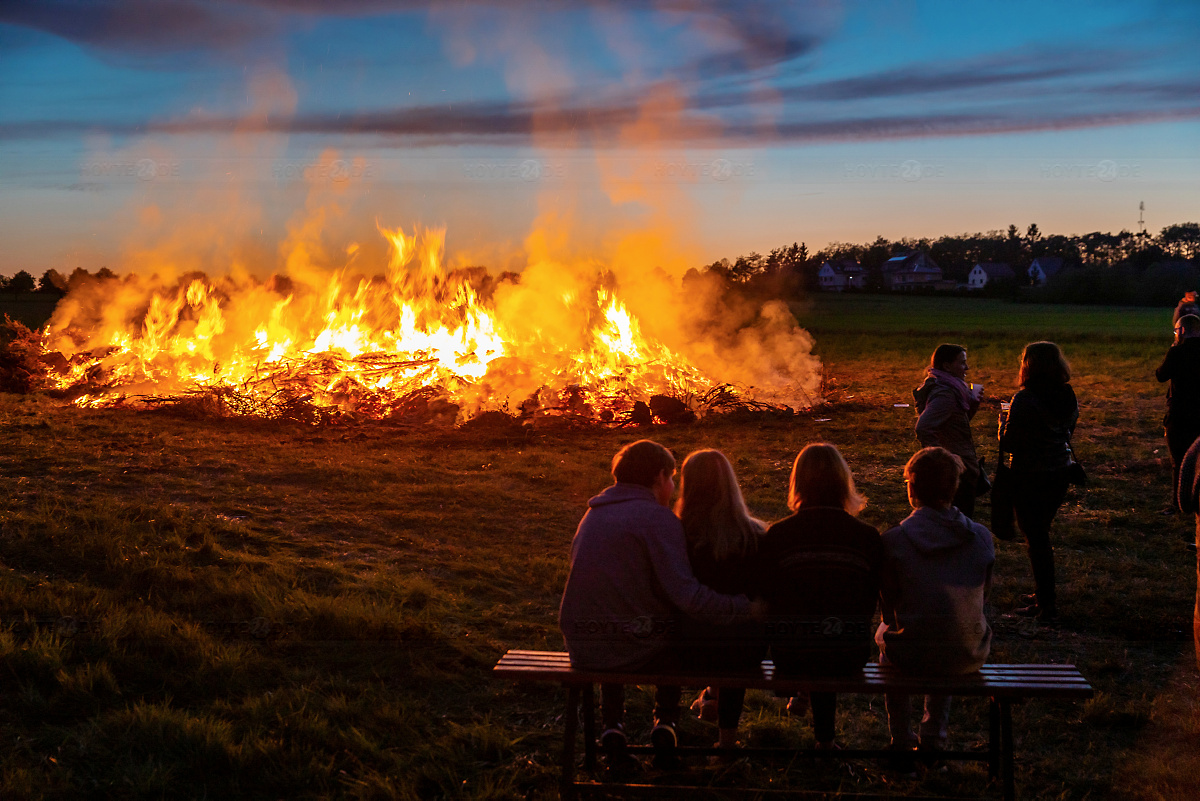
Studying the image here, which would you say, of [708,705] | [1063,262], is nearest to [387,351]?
[708,705]

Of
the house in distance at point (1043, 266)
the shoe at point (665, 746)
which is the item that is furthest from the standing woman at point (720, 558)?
the house in distance at point (1043, 266)

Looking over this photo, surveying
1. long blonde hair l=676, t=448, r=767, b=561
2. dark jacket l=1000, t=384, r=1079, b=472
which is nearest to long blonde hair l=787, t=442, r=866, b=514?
long blonde hair l=676, t=448, r=767, b=561

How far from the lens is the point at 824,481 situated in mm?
3768

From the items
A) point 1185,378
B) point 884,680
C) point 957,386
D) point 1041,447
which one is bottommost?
point 884,680

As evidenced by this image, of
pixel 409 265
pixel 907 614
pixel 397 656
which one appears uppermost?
pixel 409 265

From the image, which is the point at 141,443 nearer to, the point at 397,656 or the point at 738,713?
the point at 397,656

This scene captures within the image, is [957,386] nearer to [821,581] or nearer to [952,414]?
[952,414]

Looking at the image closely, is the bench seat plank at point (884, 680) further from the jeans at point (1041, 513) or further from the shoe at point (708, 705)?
the jeans at point (1041, 513)

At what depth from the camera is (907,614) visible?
3.83 m

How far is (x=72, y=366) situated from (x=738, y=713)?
1811 centimetres

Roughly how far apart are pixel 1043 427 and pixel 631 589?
3469 mm

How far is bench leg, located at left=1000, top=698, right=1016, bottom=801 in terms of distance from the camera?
11.6 feet

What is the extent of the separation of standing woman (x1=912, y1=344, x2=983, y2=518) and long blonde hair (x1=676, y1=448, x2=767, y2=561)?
9.37ft

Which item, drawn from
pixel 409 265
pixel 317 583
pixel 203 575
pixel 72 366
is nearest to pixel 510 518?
pixel 317 583
